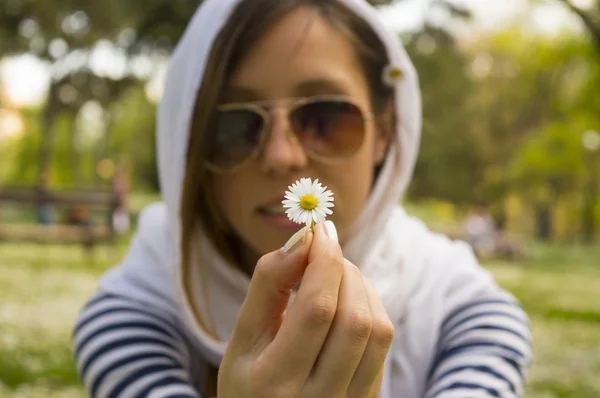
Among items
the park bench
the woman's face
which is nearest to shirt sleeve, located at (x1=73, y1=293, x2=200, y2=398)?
the woman's face

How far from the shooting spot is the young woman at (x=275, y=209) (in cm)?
158

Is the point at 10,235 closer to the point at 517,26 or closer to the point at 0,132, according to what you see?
the point at 517,26

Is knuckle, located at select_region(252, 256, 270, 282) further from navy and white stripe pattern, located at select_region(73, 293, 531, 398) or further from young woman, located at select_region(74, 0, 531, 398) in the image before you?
navy and white stripe pattern, located at select_region(73, 293, 531, 398)

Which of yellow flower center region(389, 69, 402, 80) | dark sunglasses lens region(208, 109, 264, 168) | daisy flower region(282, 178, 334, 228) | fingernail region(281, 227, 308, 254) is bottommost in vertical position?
fingernail region(281, 227, 308, 254)

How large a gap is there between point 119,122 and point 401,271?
45.4 m

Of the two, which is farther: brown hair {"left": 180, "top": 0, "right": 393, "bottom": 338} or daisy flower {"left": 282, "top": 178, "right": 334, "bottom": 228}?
brown hair {"left": 180, "top": 0, "right": 393, "bottom": 338}

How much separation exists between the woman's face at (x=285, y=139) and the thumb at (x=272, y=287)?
0.55 meters

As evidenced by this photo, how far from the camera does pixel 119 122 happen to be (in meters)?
45.0

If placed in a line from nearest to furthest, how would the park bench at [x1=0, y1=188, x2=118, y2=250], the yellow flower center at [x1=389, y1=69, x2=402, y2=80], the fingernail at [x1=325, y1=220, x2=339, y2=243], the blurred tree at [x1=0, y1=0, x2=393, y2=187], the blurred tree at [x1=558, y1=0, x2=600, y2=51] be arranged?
1. the fingernail at [x1=325, y1=220, x2=339, y2=243]
2. the yellow flower center at [x1=389, y1=69, x2=402, y2=80]
3. the blurred tree at [x1=558, y1=0, x2=600, y2=51]
4. the blurred tree at [x1=0, y1=0, x2=393, y2=187]
5. the park bench at [x1=0, y1=188, x2=118, y2=250]

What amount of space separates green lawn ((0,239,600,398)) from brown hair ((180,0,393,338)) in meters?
2.92

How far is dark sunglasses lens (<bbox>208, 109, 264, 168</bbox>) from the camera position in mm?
1590

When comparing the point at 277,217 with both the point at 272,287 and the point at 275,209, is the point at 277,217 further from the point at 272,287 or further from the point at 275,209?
the point at 272,287

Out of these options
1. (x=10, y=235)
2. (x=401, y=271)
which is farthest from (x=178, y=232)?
(x=10, y=235)

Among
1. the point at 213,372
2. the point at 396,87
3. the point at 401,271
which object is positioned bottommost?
the point at 213,372
